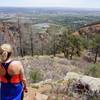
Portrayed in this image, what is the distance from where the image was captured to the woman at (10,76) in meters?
4.04

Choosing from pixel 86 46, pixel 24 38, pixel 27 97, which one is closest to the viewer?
pixel 27 97

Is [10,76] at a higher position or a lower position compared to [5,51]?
lower

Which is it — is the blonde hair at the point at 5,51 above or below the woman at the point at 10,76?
above

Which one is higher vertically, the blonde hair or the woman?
the blonde hair

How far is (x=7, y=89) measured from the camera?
4.25 m

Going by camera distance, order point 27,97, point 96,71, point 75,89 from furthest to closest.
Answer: point 96,71 < point 75,89 < point 27,97

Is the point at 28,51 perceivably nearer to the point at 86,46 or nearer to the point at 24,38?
the point at 24,38

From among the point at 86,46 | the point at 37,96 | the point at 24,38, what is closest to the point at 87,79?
the point at 37,96

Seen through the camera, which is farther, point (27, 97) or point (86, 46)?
point (86, 46)

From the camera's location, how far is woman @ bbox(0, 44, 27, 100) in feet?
13.3

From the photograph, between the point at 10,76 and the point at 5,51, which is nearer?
the point at 5,51

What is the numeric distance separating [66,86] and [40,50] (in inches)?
2043

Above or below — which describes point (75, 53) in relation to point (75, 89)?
below

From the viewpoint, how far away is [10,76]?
415cm
